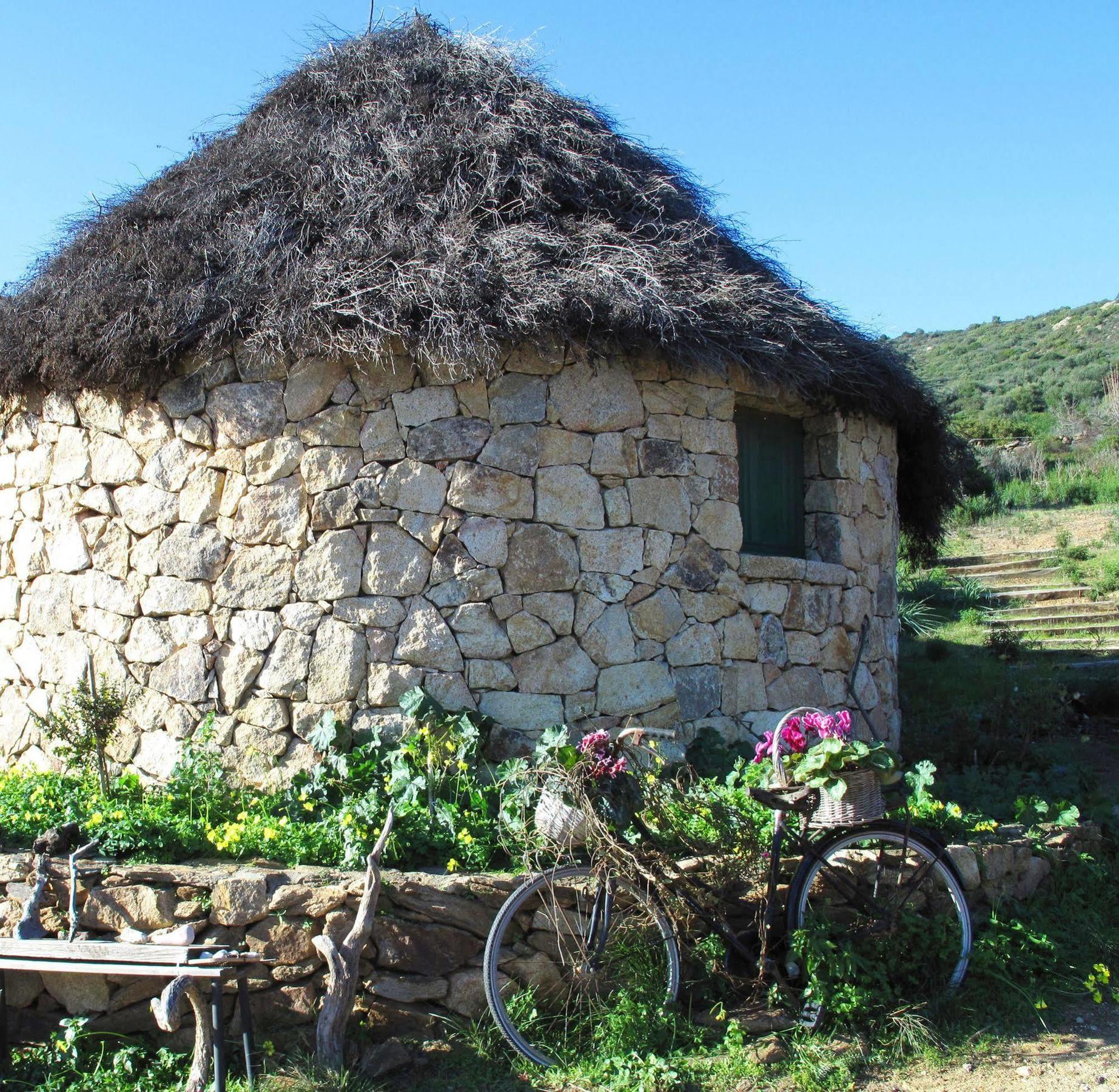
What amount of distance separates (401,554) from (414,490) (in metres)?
0.33

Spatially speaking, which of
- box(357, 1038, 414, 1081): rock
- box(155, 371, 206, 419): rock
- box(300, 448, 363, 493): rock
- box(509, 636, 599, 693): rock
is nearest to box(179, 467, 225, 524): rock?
box(155, 371, 206, 419): rock

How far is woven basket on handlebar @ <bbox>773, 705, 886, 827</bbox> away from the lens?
3.99m

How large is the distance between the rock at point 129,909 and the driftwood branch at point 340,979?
0.64 m

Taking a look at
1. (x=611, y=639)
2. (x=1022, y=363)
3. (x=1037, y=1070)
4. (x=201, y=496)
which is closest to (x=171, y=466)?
(x=201, y=496)

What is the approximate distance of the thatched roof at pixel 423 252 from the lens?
208 inches

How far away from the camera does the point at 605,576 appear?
5.50 meters

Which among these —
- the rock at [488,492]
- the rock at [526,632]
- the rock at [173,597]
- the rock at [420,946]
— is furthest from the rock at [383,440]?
the rock at [420,946]

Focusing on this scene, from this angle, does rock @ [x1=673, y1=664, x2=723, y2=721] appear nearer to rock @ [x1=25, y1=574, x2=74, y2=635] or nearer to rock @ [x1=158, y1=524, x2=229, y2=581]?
rock @ [x1=158, y1=524, x2=229, y2=581]

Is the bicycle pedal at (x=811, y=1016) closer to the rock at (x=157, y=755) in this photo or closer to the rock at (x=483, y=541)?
the rock at (x=483, y=541)

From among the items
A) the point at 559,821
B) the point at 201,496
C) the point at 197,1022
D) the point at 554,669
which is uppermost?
the point at 201,496

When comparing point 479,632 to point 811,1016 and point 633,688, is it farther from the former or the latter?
point 811,1016

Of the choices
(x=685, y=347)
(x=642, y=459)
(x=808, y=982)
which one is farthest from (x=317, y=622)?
(x=808, y=982)

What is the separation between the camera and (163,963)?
11.8ft

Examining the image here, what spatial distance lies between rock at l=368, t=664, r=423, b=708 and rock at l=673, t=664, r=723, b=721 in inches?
54.6
